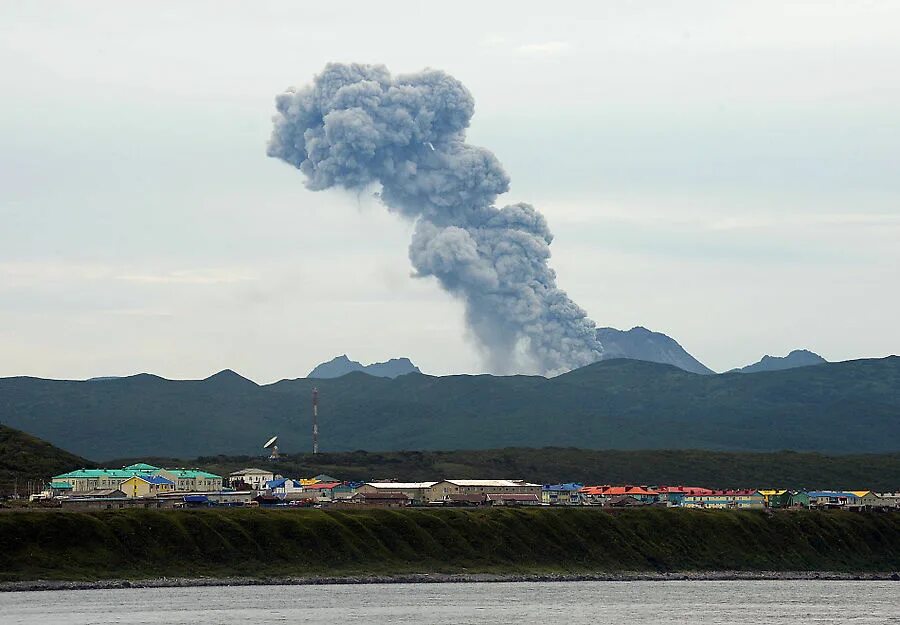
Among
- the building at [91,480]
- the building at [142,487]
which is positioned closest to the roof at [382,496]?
the building at [142,487]

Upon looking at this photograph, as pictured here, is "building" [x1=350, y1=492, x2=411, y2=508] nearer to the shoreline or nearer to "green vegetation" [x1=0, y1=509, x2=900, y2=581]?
"green vegetation" [x1=0, y1=509, x2=900, y2=581]

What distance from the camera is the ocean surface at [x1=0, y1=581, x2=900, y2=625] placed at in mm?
106812

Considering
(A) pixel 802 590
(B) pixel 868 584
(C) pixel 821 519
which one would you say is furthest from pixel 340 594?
(C) pixel 821 519

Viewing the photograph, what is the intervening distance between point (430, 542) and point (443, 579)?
8.28 m

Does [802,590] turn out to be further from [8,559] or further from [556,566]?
[8,559]

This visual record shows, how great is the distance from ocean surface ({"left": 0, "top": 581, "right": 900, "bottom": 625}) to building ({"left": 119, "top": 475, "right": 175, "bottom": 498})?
205 ft

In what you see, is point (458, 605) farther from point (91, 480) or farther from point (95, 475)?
point (95, 475)

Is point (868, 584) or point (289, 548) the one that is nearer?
point (289, 548)

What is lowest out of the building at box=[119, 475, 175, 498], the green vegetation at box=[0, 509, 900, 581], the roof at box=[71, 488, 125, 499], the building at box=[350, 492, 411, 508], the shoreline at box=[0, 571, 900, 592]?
the shoreline at box=[0, 571, 900, 592]

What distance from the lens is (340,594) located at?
12625 cm

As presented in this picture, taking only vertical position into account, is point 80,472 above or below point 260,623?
above

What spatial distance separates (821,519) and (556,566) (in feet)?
137

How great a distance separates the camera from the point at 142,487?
192 m

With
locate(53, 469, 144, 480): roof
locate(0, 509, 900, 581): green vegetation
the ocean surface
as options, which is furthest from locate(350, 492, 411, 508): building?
the ocean surface
